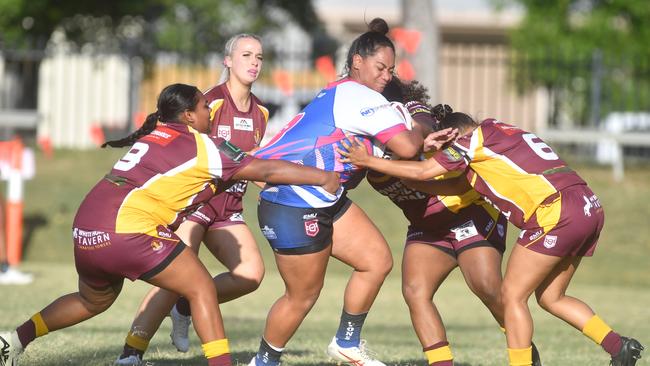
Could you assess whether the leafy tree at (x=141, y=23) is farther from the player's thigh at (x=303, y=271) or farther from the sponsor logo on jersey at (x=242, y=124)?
the player's thigh at (x=303, y=271)

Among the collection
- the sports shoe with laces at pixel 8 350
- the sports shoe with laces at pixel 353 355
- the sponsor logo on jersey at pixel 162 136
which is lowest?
the sports shoe with laces at pixel 353 355

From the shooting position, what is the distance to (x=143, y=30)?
25219 millimetres

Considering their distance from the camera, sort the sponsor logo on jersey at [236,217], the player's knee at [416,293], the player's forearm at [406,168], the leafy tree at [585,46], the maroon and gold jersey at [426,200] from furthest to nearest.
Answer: the leafy tree at [585,46], the sponsor logo on jersey at [236,217], the maroon and gold jersey at [426,200], the player's knee at [416,293], the player's forearm at [406,168]

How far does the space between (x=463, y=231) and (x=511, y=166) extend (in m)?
0.78

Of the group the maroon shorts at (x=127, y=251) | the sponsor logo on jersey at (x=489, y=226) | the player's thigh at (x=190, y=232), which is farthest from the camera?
the player's thigh at (x=190, y=232)

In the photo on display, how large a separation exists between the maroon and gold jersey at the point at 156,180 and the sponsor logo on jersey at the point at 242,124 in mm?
1556

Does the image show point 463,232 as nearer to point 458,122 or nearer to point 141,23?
point 458,122

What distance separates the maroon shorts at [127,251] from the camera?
672 centimetres

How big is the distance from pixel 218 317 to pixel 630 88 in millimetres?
21871

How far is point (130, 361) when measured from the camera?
313 inches

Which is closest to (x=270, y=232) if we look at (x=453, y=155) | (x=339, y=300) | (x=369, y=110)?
(x=369, y=110)

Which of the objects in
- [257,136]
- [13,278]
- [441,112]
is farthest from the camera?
[13,278]

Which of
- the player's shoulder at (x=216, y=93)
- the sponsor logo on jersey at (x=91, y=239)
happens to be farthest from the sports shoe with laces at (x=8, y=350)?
the player's shoulder at (x=216, y=93)

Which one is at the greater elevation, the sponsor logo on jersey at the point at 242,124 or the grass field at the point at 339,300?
the sponsor logo on jersey at the point at 242,124
